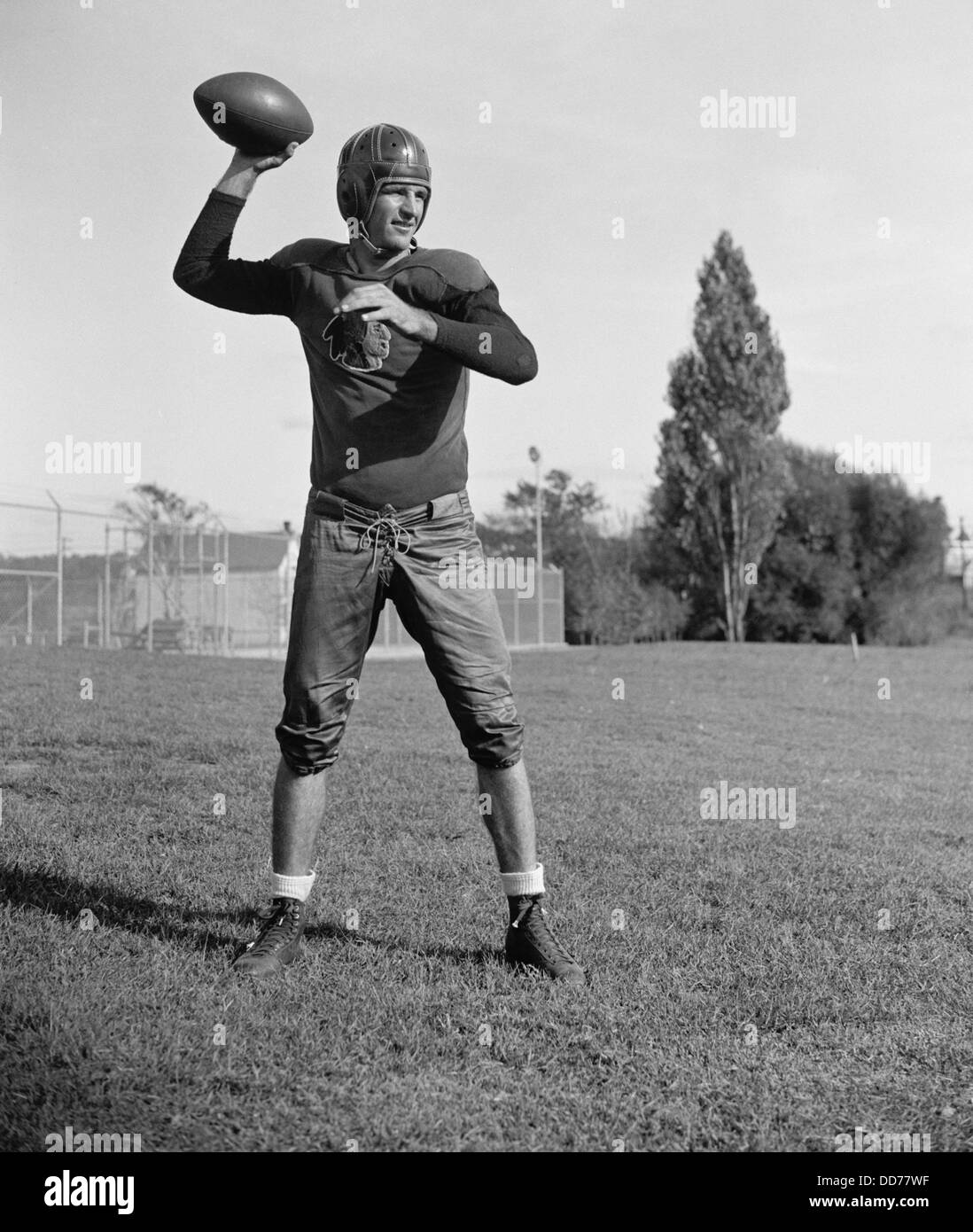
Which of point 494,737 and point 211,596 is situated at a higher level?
point 211,596

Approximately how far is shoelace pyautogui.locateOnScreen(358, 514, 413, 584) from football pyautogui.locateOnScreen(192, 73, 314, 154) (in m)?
1.27

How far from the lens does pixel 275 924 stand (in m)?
3.68

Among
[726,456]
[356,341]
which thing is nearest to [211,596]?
[726,456]

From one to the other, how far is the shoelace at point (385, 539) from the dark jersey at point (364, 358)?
0.21 feet

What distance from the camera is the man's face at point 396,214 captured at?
3691 millimetres

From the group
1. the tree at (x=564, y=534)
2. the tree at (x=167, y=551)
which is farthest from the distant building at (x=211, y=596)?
the tree at (x=564, y=534)

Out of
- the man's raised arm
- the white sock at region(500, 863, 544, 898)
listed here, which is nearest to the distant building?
the man's raised arm

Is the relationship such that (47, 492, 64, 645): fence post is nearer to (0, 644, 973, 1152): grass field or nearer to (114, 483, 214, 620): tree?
(114, 483, 214, 620): tree

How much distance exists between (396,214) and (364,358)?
0.51m

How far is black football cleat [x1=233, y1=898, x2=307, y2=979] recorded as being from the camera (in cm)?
347

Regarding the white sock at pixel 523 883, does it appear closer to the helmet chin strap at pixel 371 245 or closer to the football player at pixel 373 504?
the football player at pixel 373 504

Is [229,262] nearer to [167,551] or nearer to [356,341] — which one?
[356,341]
